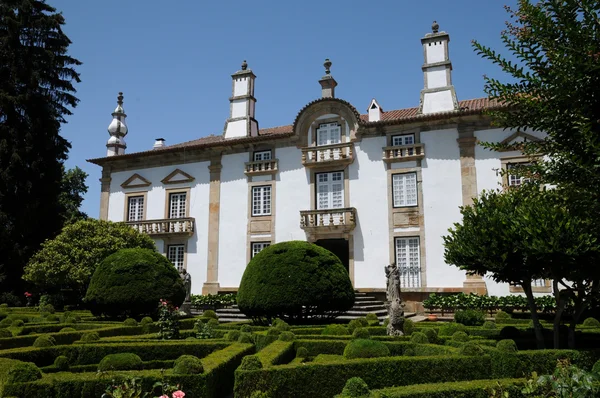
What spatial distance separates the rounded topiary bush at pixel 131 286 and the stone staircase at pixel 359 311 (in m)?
3.35

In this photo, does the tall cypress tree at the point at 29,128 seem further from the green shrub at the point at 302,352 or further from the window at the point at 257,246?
the green shrub at the point at 302,352

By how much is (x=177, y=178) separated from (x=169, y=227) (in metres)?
2.68

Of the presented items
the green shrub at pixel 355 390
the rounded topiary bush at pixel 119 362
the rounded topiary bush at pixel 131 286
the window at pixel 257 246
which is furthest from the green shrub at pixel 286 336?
the window at pixel 257 246

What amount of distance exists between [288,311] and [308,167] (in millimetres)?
9954

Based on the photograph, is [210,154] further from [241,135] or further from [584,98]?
[584,98]

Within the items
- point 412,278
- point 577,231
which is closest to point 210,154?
point 412,278

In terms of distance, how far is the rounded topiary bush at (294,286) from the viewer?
45.9ft

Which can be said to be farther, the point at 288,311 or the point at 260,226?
the point at 260,226

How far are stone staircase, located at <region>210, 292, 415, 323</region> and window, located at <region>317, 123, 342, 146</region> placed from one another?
713 centimetres

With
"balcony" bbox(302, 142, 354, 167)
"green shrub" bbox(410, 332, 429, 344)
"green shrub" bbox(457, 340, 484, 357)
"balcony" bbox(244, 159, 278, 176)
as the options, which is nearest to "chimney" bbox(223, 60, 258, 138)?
"balcony" bbox(244, 159, 278, 176)

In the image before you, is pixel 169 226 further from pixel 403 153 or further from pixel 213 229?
pixel 403 153

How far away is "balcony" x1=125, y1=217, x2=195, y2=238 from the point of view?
24.3 meters

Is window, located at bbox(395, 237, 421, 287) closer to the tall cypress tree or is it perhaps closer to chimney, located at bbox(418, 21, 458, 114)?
chimney, located at bbox(418, 21, 458, 114)

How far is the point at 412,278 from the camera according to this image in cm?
2014
